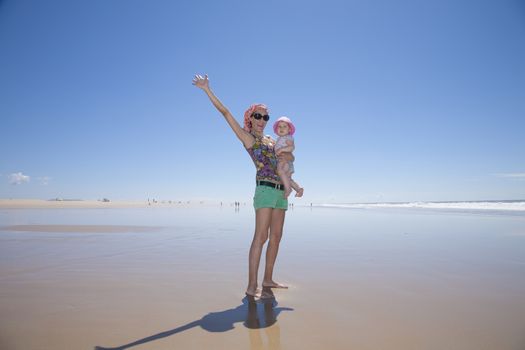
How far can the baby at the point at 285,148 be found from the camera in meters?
4.08

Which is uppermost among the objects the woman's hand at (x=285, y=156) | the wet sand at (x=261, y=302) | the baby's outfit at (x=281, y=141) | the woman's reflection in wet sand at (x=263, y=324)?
the baby's outfit at (x=281, y=141)

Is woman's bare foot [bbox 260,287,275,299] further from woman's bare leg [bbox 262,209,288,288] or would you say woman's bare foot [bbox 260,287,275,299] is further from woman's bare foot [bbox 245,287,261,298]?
woman's bare leg [bbox 262,209,288,288]

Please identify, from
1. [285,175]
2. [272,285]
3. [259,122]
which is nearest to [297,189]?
[285,175]

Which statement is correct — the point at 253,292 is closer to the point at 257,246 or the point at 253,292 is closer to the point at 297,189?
the point at 257,246

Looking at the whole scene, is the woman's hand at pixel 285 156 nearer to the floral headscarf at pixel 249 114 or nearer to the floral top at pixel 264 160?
the floral top at pixel 264 160

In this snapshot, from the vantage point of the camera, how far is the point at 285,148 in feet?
13.5

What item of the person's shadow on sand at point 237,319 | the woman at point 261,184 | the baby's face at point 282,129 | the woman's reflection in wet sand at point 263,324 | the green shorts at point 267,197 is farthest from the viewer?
the baby's face at point 282,129

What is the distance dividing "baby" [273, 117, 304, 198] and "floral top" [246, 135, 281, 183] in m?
0.08

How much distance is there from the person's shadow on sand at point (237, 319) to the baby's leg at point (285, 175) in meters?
1.41

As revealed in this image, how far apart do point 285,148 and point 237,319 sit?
215 cm

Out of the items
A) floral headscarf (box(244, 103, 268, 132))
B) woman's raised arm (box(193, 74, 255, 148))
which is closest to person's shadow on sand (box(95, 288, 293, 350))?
woman's raised arm (box(193, 74, 255, 148))

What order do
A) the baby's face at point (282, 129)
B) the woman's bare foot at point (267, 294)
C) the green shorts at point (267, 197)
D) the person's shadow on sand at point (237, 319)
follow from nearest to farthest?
1. the person's shadow on sand at point (237, 319)
2. the woman's bare foot at point (267, 294)
3. the green shorts at point (267, 197)
4. the baby's face at point (282, 129)

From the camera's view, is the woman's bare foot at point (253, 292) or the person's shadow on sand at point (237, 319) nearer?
the person's shadow on sand at point (237, 319)

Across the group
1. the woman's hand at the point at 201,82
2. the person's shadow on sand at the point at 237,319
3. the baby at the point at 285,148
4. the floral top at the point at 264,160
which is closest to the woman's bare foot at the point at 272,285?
the person's shadow on sand at the point at 237,319
